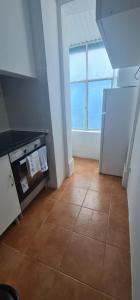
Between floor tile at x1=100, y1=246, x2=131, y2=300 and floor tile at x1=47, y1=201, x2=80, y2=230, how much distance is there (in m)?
0.46

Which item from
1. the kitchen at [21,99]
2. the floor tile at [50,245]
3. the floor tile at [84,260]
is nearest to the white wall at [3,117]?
the kitchen at [21,99]

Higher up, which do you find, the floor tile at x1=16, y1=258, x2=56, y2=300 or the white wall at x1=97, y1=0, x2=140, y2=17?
the white wall at x1=97, y1=0, x2=140, y2=17

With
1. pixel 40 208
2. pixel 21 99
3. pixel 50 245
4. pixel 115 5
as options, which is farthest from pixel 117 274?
pixel 21 99

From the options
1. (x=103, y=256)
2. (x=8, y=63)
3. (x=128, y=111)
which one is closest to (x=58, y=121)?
(x=8, y=63)

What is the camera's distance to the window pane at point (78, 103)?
112 inches

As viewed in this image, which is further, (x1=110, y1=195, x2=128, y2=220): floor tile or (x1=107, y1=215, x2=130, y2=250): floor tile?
(x1=110, y1=195, x2=128, y2=220): floor tile

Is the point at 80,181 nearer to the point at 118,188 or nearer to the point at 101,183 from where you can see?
the point at 101,183

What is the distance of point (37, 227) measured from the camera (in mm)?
1460

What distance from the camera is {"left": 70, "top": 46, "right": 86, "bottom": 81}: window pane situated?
102 inches

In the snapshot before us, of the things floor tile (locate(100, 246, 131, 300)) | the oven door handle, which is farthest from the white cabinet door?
floor tile (locate(100, 246, 131, 300))

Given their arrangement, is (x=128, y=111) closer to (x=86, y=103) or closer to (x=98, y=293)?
(x=86, y=103)

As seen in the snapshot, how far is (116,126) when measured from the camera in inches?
79.6

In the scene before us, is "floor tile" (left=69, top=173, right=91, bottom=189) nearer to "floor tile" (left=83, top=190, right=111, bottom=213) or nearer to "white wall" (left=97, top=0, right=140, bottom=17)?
"floor tile" (left=83, top=190, right=111, bottom=213)

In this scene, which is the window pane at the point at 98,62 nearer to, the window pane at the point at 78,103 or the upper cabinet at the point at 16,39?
the window pane at the point at 78,103
